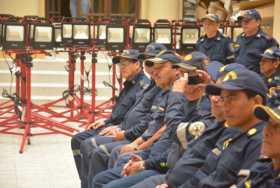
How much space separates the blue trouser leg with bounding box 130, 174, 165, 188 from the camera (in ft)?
9.43

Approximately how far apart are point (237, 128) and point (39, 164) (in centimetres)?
329

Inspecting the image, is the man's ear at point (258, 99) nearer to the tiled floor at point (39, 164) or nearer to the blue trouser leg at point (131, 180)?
the blue trouser leg at point (131, 180)

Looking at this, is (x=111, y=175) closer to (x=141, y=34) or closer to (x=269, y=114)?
(x=269, y=114)

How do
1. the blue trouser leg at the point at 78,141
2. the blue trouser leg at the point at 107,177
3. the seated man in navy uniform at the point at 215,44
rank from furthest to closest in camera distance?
the seated man in navy uniform at the point at 215,44, the blue trouser leg at the point at 78,141, the blue trouser leg at the point at 107,177

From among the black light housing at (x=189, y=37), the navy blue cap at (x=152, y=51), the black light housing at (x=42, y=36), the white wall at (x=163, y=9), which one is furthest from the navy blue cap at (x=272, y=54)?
the white wall at (x=163, y=9)

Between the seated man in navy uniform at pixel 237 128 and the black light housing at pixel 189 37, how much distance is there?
4148 millimetres

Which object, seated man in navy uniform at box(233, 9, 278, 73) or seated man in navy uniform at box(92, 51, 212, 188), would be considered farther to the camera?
seated man in navy uniform at box(233, 9, 278, 73)

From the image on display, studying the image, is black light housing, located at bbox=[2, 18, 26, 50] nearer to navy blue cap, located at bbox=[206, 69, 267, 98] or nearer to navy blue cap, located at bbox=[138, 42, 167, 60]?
navy blue cap, located at bbox=[138, 42, 167, 60]

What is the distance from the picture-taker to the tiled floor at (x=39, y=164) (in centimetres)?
464

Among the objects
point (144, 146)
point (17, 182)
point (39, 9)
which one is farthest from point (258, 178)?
point (39, 9)

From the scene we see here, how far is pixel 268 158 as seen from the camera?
1994 millimetres

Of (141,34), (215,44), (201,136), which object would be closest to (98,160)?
(201,136)

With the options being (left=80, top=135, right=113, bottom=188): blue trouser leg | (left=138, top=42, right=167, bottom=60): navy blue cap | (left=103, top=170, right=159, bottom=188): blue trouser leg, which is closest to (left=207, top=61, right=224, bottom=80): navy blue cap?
(left=103, top=170, right=159, bottom=188): blue trouser leg

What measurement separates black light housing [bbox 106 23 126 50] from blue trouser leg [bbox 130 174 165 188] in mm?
3736
